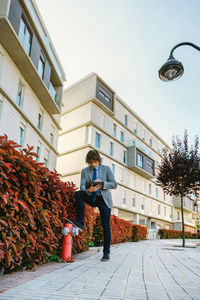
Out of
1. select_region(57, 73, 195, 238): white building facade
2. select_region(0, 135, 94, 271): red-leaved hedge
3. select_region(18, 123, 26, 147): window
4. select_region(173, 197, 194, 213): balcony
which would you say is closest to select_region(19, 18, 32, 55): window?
select_region(18, 123, 26, 147): window

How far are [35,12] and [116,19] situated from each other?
9511 millimetres

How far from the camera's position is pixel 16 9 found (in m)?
13.1

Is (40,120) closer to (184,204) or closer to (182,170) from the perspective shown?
(182,170)

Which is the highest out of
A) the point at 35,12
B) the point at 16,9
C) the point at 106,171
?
the point at 35,12

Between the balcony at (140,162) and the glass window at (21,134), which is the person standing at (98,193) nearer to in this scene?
the glass window at (21,134)

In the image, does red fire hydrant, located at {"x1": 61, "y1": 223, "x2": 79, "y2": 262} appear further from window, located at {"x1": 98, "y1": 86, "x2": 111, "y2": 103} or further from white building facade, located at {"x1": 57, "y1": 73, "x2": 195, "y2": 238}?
window, located at {"x1": 98, "y1": 86, "x2": 111, "y2": 103}

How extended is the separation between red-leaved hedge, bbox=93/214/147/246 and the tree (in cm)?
351

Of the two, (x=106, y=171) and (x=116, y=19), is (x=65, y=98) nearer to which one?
(x=116, y=19)

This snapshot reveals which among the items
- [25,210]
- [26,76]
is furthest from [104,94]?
[25,210]

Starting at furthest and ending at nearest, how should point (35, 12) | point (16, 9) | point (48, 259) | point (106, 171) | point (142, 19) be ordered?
point (35, 12)
point (16, 9)
point (142, 19)
point (106, 171)
point (48, 259)

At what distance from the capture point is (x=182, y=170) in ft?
43.8

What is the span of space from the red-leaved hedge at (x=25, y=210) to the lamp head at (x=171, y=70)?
331 cm

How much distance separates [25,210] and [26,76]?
14660 mm

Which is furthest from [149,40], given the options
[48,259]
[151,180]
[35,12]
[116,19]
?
[151,180]
